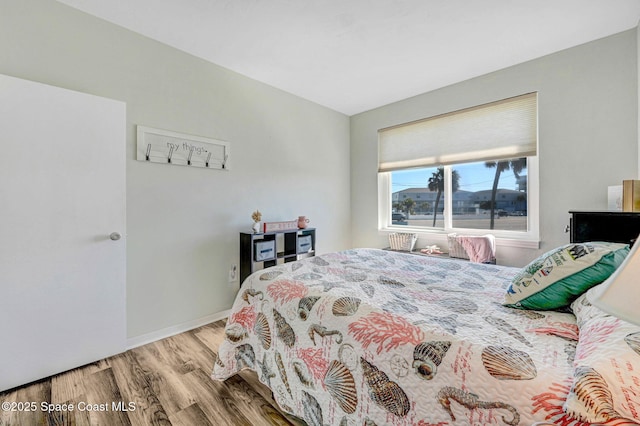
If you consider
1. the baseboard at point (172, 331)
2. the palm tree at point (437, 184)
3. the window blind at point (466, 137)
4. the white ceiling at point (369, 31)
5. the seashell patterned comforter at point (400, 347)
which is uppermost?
the white ceiling at point (369, 31)

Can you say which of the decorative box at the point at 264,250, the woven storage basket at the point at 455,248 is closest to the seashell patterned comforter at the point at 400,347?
the decorative box at the point at 264,250

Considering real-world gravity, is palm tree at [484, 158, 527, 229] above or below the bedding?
above

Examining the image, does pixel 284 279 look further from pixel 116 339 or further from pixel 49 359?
pixel 49 359

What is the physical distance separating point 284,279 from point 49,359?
1.67 m

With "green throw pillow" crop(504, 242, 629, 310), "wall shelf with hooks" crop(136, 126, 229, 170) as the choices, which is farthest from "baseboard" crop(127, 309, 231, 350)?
"green throw pillow" crop(504, 242, 629, 310)

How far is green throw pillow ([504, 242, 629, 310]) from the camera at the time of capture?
3.34 feet

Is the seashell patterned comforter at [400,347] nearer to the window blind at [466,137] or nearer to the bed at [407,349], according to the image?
the bed at [407,349]

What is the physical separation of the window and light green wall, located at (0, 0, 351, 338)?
1399 millimetres

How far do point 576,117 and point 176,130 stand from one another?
3.59 metres

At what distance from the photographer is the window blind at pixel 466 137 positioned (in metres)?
2.68

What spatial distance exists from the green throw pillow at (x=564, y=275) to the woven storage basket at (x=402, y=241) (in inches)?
84.8

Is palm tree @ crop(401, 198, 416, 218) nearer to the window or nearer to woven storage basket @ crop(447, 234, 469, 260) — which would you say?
the window

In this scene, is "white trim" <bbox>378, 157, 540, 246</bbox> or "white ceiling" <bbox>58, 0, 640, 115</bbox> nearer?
"white ceiling" <bbox>58, 0, 640, 115</bbox>

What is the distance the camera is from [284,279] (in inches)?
63.7
